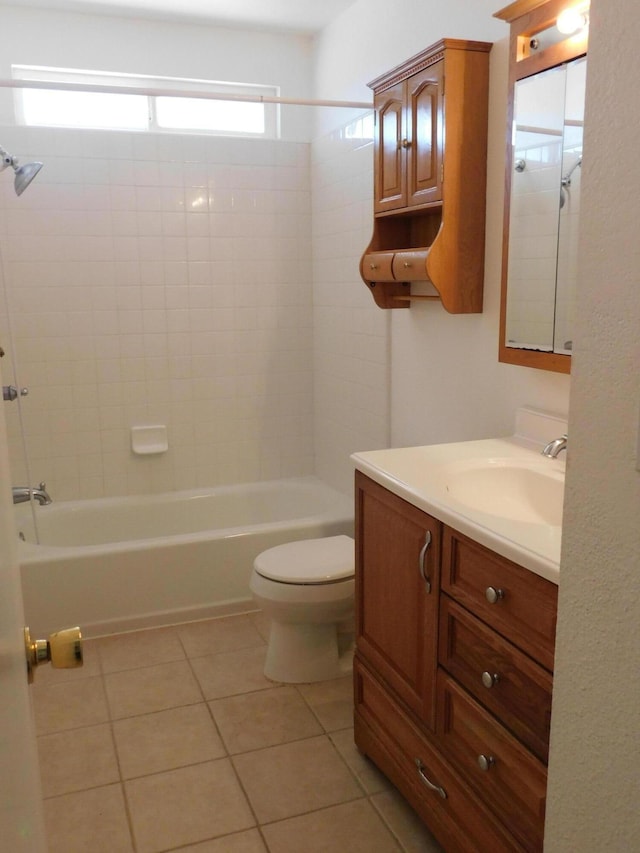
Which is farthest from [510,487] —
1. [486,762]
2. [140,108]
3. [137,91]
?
[140,108]

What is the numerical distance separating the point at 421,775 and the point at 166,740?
0.89 metres

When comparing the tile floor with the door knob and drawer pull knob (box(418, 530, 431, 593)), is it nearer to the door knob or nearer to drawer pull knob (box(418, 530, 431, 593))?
drawer pull knob (box(418, 530, 431, 593))

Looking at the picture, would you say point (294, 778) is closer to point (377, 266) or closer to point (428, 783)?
point (428, 783)

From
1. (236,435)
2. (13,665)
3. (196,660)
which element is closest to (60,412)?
(236,435)

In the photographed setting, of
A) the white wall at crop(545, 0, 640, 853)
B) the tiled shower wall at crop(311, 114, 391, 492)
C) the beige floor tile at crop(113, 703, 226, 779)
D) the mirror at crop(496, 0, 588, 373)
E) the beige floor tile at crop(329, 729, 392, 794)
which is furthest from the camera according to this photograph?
the tiled shower wall at crop(311, 114, 391, 492)

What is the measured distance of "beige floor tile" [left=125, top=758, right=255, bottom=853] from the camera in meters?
2.00

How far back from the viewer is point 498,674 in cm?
156

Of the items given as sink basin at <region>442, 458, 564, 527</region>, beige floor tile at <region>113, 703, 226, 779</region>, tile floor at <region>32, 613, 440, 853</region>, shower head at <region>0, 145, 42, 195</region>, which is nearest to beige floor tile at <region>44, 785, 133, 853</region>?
tile floor at <region>32, 613, 440, 853</region>

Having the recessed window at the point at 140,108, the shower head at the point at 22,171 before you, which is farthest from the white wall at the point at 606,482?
the recessed window at the point at 140,108

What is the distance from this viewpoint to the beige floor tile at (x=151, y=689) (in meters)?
2.59

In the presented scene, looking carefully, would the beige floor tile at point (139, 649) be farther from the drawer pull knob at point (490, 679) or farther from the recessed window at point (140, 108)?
the recessed window at point (140, 108)

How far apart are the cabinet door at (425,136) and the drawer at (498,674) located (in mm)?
1377

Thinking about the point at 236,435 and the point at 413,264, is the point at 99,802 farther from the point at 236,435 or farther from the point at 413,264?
the point at 236,435

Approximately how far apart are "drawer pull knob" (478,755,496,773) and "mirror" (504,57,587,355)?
3.55ft
